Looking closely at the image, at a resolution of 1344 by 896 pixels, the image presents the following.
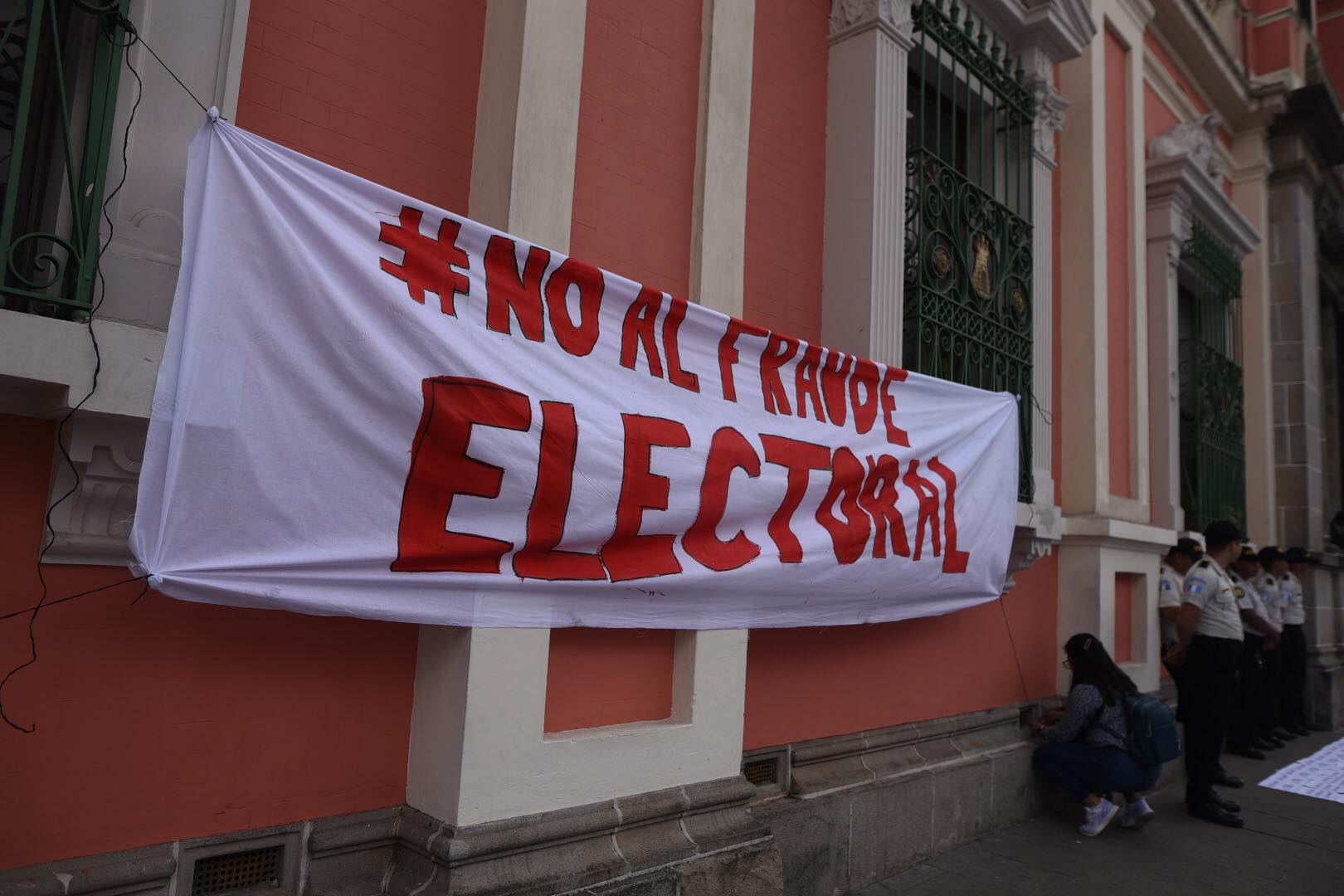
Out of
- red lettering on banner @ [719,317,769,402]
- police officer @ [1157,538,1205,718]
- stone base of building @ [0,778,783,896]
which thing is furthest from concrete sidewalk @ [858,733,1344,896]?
red lettering on banner @ [719,317,769,402]

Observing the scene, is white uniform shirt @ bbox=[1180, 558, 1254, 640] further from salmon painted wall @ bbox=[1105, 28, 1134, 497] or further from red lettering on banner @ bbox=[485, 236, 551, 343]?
red lettering on banner @ bbox=[485, 236, 551, 343]

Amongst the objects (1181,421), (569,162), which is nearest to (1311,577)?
(1181,421)

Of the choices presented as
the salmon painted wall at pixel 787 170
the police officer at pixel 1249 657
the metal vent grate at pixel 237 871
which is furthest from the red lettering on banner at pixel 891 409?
the police officer at pixel 1249 657

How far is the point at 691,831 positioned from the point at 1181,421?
25.5 ft

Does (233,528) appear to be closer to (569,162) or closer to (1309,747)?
(569,162)

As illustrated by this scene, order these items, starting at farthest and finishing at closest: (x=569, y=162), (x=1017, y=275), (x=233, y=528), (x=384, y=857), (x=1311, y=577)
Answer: (x=1311, y=577) → (x=1017, y=275) → (x=569, y=162) → (x=384, y=857) → (x=233, y=528)

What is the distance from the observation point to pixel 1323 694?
10.0 meters

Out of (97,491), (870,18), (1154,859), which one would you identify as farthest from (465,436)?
(1154,859)

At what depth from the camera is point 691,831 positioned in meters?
3.64

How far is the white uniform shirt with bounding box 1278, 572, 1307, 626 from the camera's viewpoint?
29.7 ft

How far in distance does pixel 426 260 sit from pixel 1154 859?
5.06 meters

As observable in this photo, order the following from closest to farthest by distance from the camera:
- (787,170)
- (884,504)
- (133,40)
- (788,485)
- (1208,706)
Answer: (133,40) < (788,485) < (884,504) < (787,170) < (1208,706)

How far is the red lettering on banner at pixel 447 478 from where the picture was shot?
9.05ft

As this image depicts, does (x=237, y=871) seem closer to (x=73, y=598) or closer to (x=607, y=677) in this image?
(x=73, y=598)
